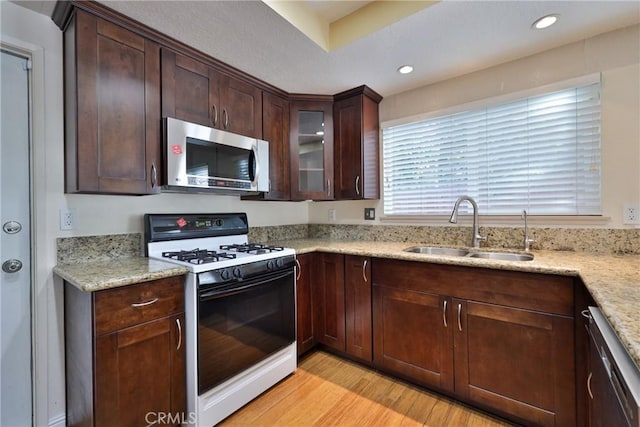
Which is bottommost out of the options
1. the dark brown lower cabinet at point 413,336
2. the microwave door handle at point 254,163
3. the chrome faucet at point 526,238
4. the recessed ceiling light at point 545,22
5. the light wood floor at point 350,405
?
the light wood floor at point 350,405

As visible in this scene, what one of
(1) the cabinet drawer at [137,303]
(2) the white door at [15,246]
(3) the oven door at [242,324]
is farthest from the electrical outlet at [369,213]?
(2) the white door at [15,246]

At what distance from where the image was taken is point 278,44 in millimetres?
1808

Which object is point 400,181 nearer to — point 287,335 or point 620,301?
point 287,335

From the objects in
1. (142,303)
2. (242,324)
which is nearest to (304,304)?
(242,324)

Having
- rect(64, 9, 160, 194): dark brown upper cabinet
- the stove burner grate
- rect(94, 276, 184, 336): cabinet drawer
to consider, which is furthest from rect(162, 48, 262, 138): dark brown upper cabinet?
rect(94, 276, 184, 336): cabinet drawer

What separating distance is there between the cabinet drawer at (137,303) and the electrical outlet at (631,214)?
2.52 metres

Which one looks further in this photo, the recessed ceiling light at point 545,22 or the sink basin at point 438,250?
the sink basin at point 438,250

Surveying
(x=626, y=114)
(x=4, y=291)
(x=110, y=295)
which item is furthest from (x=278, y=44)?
(x=626, y=114)

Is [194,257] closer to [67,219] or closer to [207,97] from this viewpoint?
[67,219]

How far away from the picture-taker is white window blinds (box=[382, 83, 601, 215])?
183 centimetres

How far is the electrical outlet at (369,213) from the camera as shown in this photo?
108 inches

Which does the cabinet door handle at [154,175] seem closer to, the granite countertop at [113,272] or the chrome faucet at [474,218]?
the granite countertop at [113,272]

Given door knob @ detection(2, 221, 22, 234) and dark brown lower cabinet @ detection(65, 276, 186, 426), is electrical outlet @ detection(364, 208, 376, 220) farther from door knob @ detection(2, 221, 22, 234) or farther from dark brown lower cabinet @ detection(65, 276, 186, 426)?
door knob @ detection(2, 221, 22, 234)

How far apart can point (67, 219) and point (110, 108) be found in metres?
0.65
